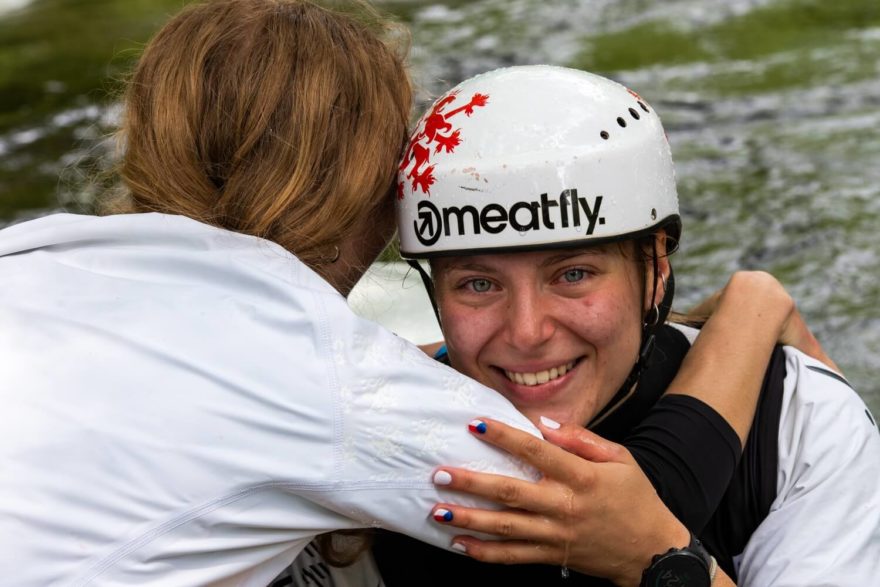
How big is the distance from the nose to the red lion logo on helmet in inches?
13.2

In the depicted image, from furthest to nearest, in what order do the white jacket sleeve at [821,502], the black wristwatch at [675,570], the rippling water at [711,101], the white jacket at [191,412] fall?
the rippling water at [711,101], the white jacket sleeve at [821,502], the black wristwatch at [675,570], the white jacket at [191,412]

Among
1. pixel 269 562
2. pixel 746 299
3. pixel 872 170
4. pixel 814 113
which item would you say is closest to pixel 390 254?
pixel 746 299

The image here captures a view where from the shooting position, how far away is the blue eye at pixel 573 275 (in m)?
2.89

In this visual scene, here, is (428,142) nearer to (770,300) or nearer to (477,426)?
(477,426)

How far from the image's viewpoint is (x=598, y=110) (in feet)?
9.84

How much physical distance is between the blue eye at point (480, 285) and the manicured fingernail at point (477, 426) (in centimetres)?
63

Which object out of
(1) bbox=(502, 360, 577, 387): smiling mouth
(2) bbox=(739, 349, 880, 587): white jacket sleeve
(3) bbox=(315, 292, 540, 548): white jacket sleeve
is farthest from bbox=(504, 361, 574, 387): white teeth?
(2) bbox=(739, 349, 880, 587): white jacket sleeve

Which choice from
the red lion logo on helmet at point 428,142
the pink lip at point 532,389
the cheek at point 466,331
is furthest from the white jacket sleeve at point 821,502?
the red lion logo on helmet at point 428,142

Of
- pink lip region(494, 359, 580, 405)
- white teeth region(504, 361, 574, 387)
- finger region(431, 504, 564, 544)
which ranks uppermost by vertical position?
finger region(431, 504, 564, 544)

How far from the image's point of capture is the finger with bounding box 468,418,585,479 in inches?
94.0

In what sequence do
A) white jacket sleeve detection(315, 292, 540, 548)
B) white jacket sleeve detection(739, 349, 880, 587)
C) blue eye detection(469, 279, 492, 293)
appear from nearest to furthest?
white jacket sleeve detection(315, 292, 540, 548)
white jacket sleeve detection(739, 349, 880, 587)
blue eye detection(469, 279, 492, 293)

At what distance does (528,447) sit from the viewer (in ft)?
7.93

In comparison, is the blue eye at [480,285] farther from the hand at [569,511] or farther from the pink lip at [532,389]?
the hand at [569,511]

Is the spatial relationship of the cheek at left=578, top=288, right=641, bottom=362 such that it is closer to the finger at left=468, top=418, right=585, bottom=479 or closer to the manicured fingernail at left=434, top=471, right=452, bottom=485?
the finger at left=468, top=418, right=585, bottom=479
